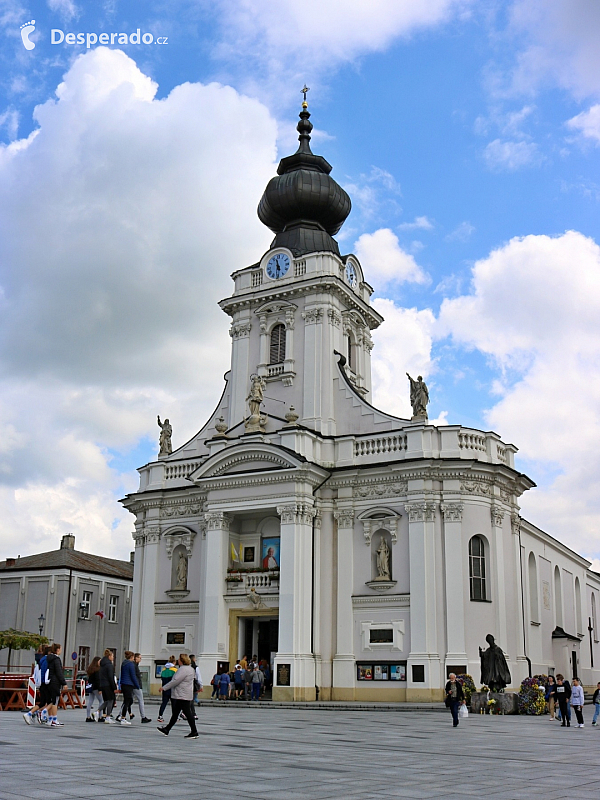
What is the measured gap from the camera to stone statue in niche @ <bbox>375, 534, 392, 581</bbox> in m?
34.2

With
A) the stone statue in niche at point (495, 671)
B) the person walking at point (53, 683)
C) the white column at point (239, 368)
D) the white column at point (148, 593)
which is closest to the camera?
the person walking at point (53, 683)

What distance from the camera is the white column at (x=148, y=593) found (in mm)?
38781

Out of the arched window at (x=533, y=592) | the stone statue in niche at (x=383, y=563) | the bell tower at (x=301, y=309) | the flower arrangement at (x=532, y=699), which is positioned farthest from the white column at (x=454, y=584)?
the arched window at (x=533, y=592)

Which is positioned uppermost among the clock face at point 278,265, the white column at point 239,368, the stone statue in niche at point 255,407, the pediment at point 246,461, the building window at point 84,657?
the clock face at point 278,265

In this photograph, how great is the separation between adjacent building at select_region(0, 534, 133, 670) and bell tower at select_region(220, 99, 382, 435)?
2165cm

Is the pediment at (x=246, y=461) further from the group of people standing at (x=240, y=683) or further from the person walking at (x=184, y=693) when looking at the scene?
the person walking at (x=184, y=693)

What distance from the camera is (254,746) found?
14.9 metres

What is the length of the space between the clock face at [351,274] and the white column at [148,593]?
14936 millimetres

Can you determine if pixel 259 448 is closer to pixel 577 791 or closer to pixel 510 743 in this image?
pixel 510 743

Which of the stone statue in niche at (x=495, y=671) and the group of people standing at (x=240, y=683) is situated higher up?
the stone statue in niche at (x=495, y=671)

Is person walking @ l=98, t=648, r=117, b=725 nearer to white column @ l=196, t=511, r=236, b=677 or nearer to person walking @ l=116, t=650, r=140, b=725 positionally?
person walking @ l=116, t=650, r=140, b=725

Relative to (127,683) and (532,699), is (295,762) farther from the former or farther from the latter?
(532,699)

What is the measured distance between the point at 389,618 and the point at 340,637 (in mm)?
2196

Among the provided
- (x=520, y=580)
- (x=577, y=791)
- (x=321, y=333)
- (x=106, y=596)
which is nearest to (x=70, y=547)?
(x=106, y=596)
